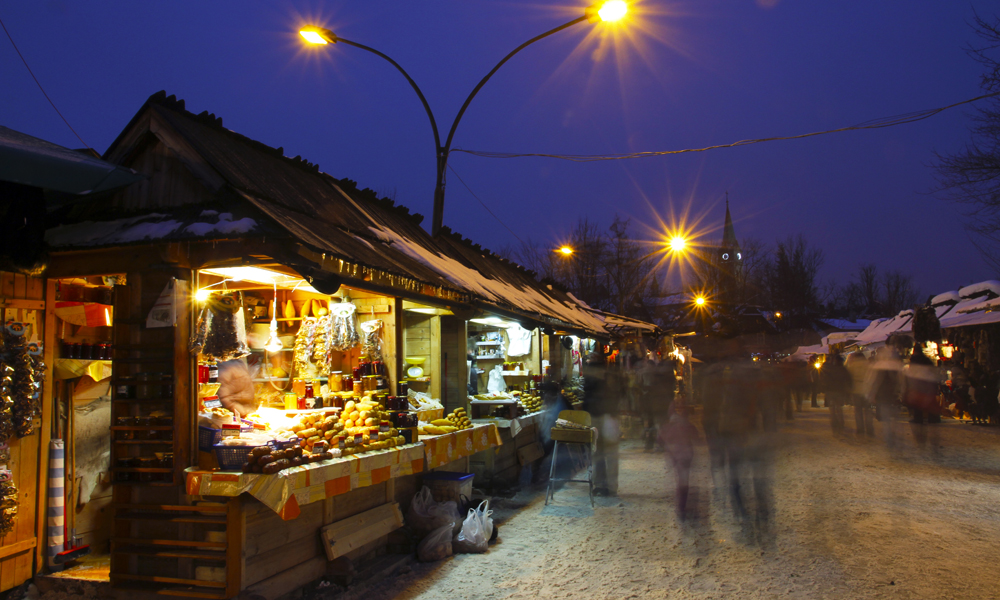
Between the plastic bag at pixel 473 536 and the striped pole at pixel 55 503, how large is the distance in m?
3.75

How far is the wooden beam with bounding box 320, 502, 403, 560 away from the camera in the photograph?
584 centimetres

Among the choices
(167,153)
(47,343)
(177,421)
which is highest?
(167,153)

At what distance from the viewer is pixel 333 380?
7.75 metres

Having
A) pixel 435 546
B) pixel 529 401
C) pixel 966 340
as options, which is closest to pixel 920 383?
pixel 529 401

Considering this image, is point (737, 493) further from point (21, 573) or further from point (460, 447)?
point (21, 573)

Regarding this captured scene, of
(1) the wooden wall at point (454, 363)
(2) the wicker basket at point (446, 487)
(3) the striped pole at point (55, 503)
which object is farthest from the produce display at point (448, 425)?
(3) the striped pole at point (55, 503)

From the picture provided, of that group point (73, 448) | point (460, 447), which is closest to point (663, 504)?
point (460, 447)

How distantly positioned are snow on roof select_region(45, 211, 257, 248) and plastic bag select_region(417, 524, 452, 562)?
12.5 feet

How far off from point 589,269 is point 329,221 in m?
28.0

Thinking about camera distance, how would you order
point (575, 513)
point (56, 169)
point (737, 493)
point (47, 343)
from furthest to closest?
point (575, 513) → point (737, 493) → point (47, 343) → point (56, 169)

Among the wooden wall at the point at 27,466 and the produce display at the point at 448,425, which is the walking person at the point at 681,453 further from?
the wooden wall at the point at 27,466

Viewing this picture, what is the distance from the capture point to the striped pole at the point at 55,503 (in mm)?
5520

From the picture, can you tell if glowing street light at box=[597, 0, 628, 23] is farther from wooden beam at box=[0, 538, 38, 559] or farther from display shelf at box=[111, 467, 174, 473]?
wooden beam at box=[0, 538, 38, 559]

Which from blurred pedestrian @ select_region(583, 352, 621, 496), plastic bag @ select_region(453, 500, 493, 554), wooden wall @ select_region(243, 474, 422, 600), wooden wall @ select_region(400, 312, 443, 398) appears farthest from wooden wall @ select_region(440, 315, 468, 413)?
wooden wall @ select_region(243, 474, 422, 600)
